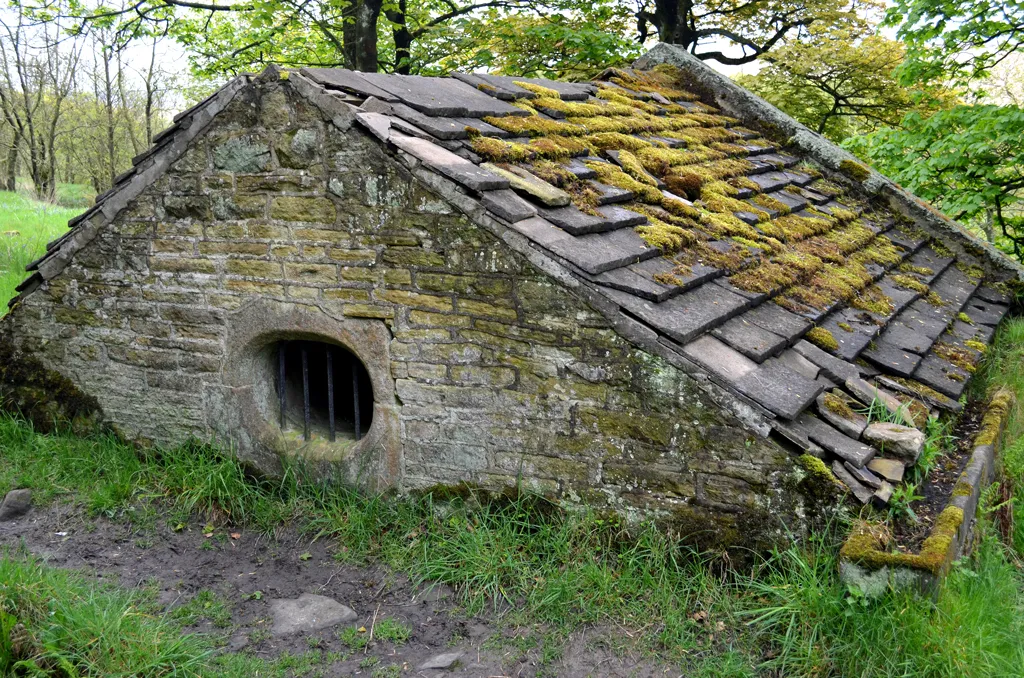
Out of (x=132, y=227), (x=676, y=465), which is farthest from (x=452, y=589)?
(x=132, y=227)

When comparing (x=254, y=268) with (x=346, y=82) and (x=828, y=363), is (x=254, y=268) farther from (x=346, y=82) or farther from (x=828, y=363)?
(x=828, y=363)

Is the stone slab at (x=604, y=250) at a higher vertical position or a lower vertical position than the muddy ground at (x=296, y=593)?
higher

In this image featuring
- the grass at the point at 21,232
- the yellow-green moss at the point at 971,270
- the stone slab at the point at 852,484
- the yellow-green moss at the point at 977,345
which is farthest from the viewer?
the grass at the point at 21,232

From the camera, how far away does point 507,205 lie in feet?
13.3

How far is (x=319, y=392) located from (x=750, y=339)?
2.99m

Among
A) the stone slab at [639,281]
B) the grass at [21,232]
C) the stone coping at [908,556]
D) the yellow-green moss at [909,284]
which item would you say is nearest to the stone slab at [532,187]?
the stone slab at [639,281]

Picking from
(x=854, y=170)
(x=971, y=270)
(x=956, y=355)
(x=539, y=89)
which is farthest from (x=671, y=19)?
(x=956, y=355)

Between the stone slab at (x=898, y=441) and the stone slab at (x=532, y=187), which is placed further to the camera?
the stone slab at (x=532, y=187)

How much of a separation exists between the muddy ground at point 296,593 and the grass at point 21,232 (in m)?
4.48

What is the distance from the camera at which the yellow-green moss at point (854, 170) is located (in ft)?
24.8

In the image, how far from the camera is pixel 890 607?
10.8 ft

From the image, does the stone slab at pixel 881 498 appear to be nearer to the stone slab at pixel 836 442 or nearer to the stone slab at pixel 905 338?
the stone slab at pixel 836 442

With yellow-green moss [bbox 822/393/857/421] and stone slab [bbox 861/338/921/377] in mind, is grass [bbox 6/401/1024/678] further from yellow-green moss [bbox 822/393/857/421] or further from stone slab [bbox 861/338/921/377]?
stone slab [bbox 861/338/921/377]

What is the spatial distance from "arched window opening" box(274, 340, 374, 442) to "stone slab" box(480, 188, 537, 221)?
1.52 meters
